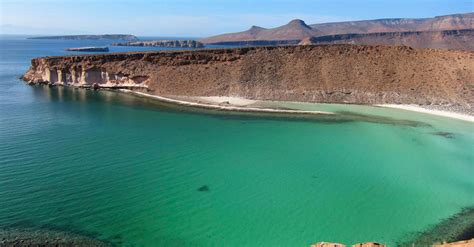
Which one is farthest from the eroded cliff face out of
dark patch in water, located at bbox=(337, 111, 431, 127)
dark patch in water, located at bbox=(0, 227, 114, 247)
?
dark patch in water, located at bbox=(0, 227, 114, 247)

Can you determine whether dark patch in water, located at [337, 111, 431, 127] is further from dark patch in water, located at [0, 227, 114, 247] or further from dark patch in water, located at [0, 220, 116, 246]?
dark patch in water, located at [0, 227, 114, 247]

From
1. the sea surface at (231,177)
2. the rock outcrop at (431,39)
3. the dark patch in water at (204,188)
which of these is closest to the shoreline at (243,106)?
the sea surface at (231,177)

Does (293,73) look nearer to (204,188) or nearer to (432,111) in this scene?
(432,111)

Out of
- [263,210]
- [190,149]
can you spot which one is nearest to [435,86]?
[190,149]

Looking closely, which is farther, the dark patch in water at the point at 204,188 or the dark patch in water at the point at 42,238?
Answer: the dark patch in water at the point at 204,188

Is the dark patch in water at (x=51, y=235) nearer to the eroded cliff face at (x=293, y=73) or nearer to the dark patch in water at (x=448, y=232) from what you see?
the dark patch in water at (x=448, y=232)

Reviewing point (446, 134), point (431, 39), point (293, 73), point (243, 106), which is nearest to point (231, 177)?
point (446, 134)

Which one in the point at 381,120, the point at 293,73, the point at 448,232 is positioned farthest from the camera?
the point at 293,73
